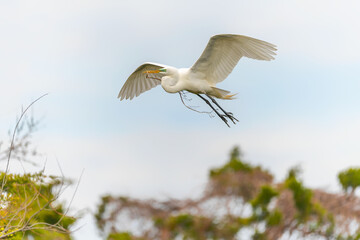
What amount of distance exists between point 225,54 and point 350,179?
57.6ft

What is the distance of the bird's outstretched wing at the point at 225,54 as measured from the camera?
7.61 m

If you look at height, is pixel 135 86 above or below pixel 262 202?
above

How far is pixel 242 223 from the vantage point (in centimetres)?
2595

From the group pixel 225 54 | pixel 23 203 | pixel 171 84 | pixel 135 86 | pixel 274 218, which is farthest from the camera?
pixel 274 218

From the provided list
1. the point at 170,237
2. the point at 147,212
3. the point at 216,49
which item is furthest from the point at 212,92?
the point at 147,212

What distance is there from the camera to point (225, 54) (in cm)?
781

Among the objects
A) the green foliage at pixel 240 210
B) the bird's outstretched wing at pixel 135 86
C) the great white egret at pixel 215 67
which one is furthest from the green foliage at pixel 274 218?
the great white egret at pixel 215 67

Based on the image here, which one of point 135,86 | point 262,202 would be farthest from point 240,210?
point 135,86

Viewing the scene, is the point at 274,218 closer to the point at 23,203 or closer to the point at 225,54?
the point at 225,54

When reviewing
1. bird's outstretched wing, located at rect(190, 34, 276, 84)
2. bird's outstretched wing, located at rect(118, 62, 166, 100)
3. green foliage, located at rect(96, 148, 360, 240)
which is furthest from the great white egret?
green foliage, located at rect(96, 148, 360, 240)

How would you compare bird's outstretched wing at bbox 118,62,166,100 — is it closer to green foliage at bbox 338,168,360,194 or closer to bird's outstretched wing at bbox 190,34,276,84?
bird's outstretched wing at bbox 190,34,276,84

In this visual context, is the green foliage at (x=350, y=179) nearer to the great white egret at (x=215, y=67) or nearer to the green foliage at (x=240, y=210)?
the green foliage at (x=240, y=210)

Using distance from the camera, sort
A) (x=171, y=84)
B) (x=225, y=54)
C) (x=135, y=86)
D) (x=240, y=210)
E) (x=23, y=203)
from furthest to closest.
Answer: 1. (x=240, y=210)
2. (x=135, y=86)
3. (x=225, y=54)
4. (x=171, y=84)
5. (x=23, y=203)

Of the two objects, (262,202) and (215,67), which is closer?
(215,67)
